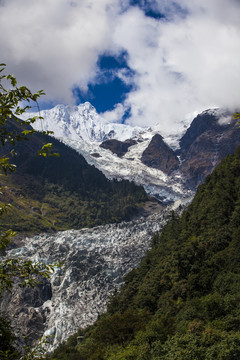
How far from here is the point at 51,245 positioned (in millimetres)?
168625

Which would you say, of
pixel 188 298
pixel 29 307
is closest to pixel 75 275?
pixel 29 307

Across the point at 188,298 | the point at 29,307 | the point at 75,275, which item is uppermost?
the point at 188,298

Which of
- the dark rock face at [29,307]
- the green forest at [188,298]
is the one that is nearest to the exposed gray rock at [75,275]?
the dark rock face at [29,307]

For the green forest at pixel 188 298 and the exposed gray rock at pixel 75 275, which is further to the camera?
the exposed gray rock at pixel 75 275

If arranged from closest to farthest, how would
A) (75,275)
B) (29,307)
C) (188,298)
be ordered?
(188,298)
(29,307)
(75,275)

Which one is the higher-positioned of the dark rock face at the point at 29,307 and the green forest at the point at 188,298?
the green forest at the point at 188,298

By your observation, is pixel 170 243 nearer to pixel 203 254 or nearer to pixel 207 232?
pixel 207 232

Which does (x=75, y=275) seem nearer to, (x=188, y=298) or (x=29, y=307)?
(x=29, y=307)

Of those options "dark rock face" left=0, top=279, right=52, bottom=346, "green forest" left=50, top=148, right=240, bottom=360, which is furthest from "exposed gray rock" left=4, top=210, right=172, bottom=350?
"green forest" left=50, top=148, right=240, bottom=360

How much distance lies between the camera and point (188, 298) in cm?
6369

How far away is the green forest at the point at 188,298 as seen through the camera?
121 ft

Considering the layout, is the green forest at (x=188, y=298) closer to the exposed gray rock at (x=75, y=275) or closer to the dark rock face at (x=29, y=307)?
the exposed gray rock at (x=75, y=275)

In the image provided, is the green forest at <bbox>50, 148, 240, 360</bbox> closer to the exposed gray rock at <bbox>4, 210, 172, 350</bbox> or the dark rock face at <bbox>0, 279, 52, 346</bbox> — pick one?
the exposed gray rock at <bbox>4, 210, 172, 350</bbox>

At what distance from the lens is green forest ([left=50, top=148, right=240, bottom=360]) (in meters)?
36.8
